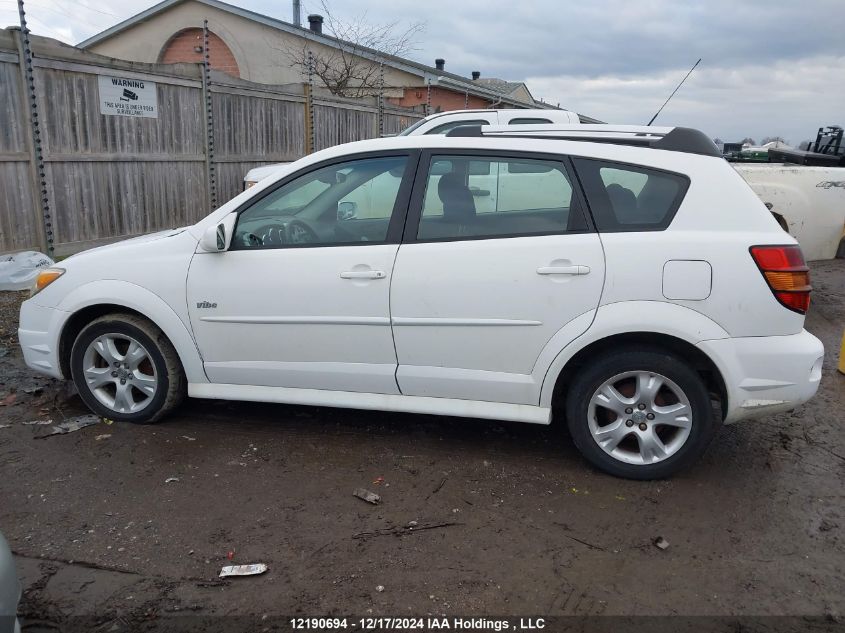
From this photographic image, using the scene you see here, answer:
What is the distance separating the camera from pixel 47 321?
438cm

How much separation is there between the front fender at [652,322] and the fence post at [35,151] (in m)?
7.01

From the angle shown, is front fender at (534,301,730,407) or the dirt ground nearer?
the dirt ground

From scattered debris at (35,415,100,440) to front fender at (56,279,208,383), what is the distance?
75 centimetres

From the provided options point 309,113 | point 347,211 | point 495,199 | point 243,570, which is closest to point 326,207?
point 347,211

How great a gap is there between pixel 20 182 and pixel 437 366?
6.29 metres

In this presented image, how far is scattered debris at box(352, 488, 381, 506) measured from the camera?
352 cm

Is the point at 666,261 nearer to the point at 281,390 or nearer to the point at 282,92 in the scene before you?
the point at 281,390

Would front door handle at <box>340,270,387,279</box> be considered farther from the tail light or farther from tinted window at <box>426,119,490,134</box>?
tinted window at <box>426,119,490,134</box>

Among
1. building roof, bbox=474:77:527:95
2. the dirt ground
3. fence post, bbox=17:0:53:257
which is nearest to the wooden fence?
fence post, bbox=17:0:53:257

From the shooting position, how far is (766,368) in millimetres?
3504

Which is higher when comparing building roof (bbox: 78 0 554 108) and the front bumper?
building roof (bbox: 78 0 554 108)

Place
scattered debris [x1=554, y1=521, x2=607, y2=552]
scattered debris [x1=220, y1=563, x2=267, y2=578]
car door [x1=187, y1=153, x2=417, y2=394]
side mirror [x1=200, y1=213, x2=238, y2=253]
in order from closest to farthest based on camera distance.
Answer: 1. scattered debris [x1=220, y1=563, x2=267, y2=578]
2. scattered debris [x1=554, y1=521, x2=607, y2=552]
3. car door [x1=187, y1=153, x2=417, y2=394]
4. side mirror [x1=200, y1=213, x2=238, y2=253]

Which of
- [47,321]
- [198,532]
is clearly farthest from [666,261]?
[47,321]

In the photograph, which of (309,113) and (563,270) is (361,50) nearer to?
(309,113)
